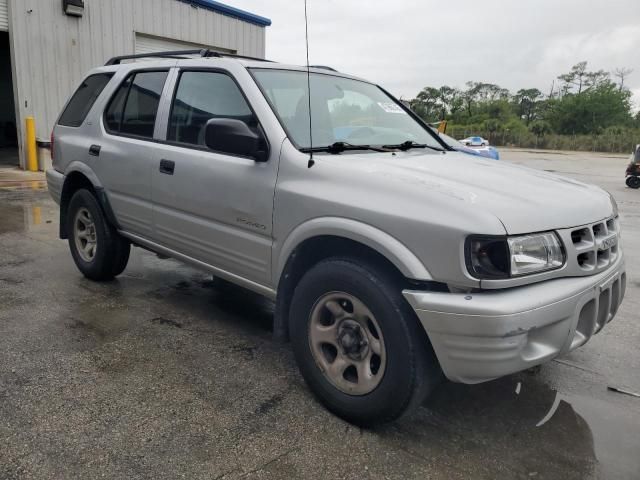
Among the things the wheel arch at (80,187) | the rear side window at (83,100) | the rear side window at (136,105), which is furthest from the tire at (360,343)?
the rear side window at (83,100)

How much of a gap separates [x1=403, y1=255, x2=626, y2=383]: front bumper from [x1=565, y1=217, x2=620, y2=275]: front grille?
0.12m

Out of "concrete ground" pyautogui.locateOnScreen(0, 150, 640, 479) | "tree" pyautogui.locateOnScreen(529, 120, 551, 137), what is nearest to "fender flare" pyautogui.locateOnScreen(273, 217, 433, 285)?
"concrete ground" pyautogui.locateOnScreen(0, 150, 640, 479)

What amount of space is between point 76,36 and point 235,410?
40.4 ft

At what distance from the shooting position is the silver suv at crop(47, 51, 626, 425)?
87.1 inches

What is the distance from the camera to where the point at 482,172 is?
2.86 metres

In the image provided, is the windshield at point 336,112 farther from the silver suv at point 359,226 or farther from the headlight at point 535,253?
the headlight at point 535,253

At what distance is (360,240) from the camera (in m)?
2.47

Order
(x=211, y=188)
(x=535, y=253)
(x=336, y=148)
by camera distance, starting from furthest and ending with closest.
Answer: (x=211, y=188)
(x=336, y=148)
(x=535, y=253)

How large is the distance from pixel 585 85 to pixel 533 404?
96.9m

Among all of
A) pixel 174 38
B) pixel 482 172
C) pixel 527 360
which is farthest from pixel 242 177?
pixel 174 38

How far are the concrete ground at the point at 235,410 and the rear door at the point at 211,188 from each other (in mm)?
602

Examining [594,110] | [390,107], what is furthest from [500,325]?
[594,110]

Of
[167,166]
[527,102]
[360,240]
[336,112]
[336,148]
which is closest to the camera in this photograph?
[360,240]

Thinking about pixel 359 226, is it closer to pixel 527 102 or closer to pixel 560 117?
pixel 560 117
